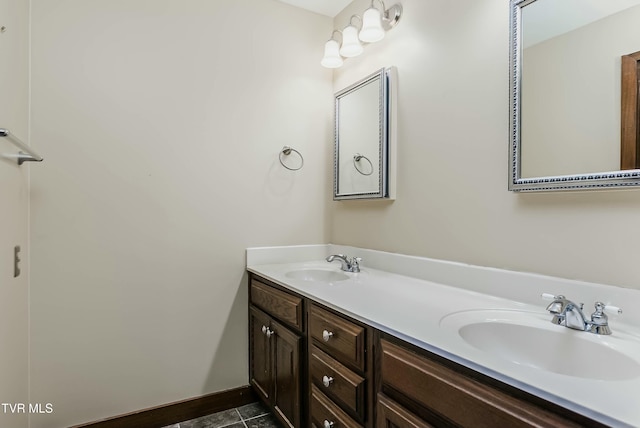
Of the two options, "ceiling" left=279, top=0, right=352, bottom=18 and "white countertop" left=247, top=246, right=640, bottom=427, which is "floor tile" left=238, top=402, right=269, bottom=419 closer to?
"white countertop" left=247, top=246, right=640, bottom=427

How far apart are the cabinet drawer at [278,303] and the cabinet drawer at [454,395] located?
0.56m

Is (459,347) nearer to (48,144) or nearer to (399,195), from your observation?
(399,195)

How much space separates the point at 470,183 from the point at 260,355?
142 centimetres

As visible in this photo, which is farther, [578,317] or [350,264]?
[350,264]

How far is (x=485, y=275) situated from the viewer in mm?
1342

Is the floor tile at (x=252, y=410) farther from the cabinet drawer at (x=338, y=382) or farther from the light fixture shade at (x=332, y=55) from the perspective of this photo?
the light fixture shade at (x=332, y=55)

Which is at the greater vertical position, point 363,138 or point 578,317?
point 363,138

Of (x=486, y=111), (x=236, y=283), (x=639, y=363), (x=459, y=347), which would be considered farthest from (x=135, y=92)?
(x=639, y=363)

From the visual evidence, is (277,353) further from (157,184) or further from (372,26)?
(372,26)

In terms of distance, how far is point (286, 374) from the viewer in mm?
1603

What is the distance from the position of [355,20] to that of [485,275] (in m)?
1.69

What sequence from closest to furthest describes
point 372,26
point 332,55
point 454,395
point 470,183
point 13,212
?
point 454,395
point 13,212
point 470,183
point 372,26
point 332,55

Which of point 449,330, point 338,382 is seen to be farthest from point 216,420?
point 449,330

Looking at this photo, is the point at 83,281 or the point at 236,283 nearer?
the point at 83,281
